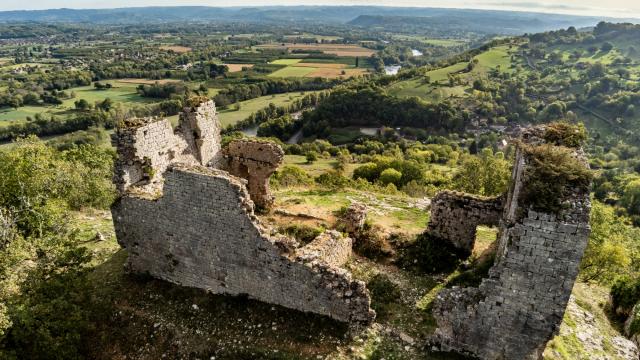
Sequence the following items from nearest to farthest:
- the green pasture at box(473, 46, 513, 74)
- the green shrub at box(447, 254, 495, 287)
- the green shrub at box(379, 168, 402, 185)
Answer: the green shrub at box(447, 254, 495, 287) < the green shrub at box(379, 168, 402, 185) < the green pasture at box(473, 46, 513, 74)

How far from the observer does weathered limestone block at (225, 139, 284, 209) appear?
1975 centimetres

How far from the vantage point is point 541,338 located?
10.3 metres

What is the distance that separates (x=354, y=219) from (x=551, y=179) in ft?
27.6

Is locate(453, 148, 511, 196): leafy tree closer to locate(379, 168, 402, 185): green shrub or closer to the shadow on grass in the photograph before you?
locate(379, 168, 402, 185): green shrub

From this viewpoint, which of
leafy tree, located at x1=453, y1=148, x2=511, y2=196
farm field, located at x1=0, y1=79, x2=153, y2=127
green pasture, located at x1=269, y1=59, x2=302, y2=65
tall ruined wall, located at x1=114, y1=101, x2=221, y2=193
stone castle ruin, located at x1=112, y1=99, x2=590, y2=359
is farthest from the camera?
green pasture, located at x1=269, y1=59, x2=302, y2=65

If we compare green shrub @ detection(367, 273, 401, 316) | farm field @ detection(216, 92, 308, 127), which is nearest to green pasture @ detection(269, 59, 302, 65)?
farm field @ detection(216, 92, 308, 127)

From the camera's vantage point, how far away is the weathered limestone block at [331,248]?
13.5m

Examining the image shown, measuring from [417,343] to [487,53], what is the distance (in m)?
151

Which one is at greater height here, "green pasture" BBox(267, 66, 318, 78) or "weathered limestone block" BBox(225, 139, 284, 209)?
"weathered limestone block" BBox(225, 139, 284, 209)

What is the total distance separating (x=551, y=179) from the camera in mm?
9836

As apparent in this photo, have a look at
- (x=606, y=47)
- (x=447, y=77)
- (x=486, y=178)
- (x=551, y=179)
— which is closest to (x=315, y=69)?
(x=447, y=77)

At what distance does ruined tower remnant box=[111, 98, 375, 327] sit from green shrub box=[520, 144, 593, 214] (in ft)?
16.8

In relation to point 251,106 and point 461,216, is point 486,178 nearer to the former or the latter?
point 461,216

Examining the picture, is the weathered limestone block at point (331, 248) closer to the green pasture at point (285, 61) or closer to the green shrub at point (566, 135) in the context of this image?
the green shrub at point (566, 135)
